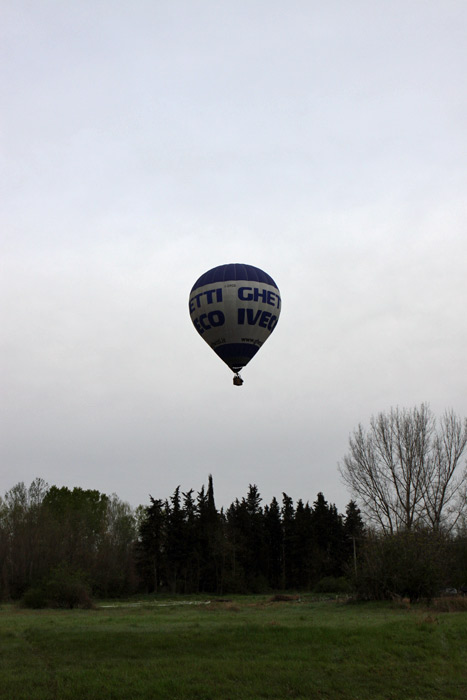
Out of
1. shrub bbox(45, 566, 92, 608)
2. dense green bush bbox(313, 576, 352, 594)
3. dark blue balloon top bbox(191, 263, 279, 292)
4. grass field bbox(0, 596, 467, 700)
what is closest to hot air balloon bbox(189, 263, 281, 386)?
dark blue balloon top bbox(191, 263, 279, 292)

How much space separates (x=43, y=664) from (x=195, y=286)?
1829cm

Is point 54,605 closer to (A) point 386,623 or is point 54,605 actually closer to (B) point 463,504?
(A) point 386,623

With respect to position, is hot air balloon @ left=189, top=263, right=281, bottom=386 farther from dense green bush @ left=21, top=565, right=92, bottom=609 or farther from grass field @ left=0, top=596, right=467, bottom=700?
dense green bush @ left=21, top=565, right=92, bottom=609

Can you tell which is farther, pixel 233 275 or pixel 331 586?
pixel 331 586

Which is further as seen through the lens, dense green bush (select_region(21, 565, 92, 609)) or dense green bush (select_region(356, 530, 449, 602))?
dense green bush (select_region(21, 565, 92, 609))

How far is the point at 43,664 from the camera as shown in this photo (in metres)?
13.4

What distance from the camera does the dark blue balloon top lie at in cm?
2738

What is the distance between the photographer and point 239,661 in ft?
44.8

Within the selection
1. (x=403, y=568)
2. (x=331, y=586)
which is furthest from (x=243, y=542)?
(x=403, y=568)

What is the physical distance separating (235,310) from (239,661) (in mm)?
15925

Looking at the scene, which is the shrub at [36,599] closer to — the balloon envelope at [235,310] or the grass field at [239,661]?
the grass field at [239,661]

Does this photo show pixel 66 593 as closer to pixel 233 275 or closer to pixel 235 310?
pixel 235 310

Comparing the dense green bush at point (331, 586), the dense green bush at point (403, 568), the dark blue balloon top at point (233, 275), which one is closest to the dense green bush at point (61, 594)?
the dense green bush at point (403, 568)

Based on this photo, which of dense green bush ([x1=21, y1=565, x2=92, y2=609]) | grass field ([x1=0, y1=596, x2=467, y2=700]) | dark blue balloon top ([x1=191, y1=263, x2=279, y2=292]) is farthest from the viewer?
dense green bush ([x1=21, y1=565, x2=92, y2=609])
